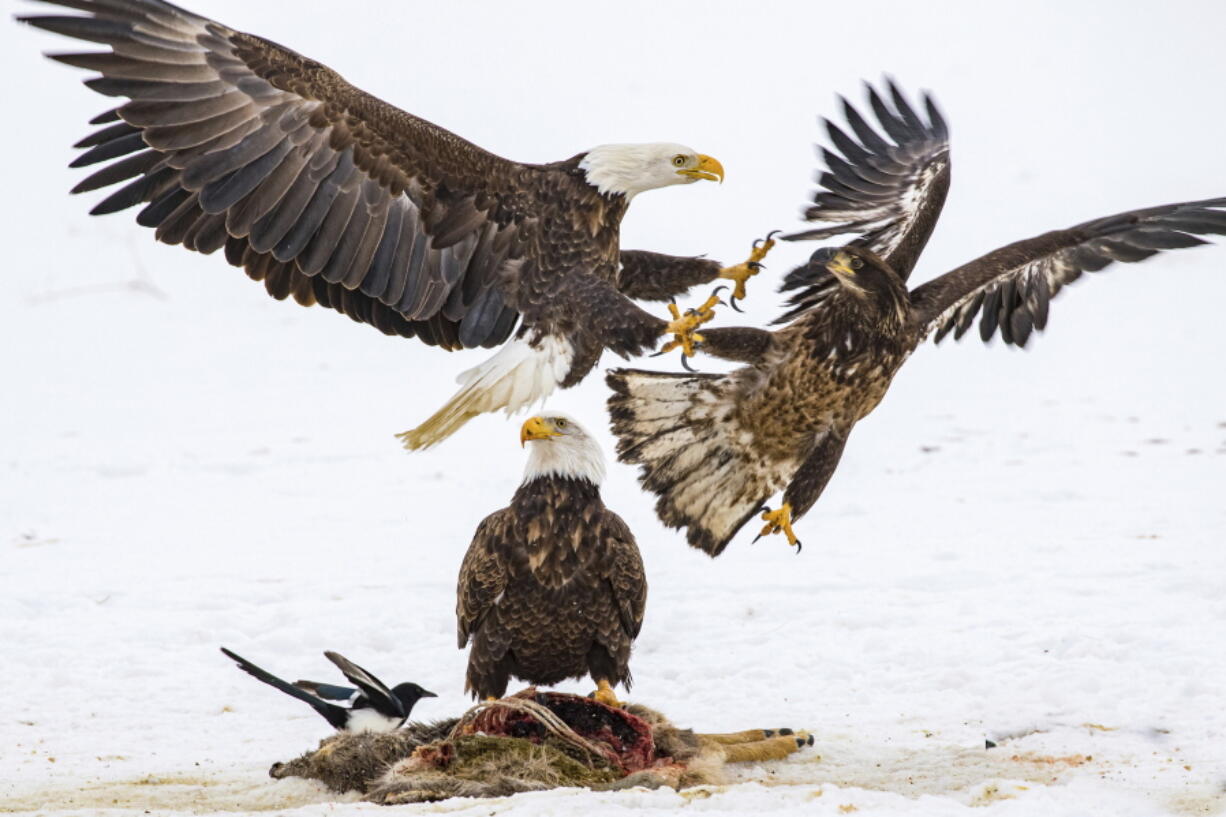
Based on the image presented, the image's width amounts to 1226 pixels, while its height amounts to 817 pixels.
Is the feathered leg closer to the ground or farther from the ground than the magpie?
farther from the ground

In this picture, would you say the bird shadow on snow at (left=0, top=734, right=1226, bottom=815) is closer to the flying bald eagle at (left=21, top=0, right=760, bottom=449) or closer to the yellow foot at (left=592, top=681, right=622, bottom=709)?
the yellow foot at (left=592, top=681, right=622, bottom=709)

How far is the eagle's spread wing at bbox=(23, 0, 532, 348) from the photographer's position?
4773 mm

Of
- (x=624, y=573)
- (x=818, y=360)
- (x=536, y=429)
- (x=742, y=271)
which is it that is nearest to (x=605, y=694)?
(x=624, y=573)

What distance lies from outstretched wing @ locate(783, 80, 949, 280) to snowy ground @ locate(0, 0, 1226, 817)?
5.22 feet

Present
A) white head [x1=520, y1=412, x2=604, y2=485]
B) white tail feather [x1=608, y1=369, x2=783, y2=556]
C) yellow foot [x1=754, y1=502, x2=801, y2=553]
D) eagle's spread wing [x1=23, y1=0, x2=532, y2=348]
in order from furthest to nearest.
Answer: white tail feather [x1=608, y1=369, x2=783, y2=556] < yellow foot [x1=754, y1=502, x2=801, y2=553] < white head [x1=520, y1=412, x2=604, y2=485] < eagle's spread wing [x1=23, y1=0, x2=532, y2=348]

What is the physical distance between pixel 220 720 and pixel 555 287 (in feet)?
6.45

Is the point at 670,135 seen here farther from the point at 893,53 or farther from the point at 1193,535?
the point at 1193,535

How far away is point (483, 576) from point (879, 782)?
137cm

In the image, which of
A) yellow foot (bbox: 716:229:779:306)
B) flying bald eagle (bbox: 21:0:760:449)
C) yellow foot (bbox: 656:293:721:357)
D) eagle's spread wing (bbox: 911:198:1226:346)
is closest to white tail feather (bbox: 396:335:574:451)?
flying bald eagle (bbox: 21:0:760:449)

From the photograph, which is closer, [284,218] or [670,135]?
[284,218]

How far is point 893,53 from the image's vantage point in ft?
55.8

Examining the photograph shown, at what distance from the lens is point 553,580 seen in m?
4.88

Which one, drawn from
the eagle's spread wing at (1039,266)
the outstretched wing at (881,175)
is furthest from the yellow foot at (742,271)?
the outstretched wing at (881,175)

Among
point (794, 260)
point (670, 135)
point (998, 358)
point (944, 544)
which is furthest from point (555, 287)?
point (670, 135)
